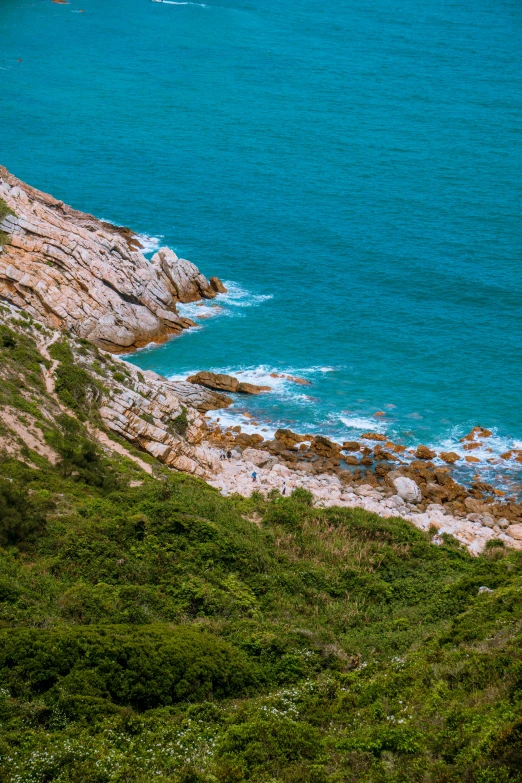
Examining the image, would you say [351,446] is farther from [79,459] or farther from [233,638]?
[233,638]

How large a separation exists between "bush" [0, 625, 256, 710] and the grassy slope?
0.18ft

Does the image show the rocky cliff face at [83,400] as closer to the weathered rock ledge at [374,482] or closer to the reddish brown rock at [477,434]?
the weathered rock ledge at [374,482]

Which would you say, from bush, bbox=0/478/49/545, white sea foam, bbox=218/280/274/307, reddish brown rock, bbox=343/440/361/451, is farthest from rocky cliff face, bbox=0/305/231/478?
white sea foam, bbox=218/280/274/307

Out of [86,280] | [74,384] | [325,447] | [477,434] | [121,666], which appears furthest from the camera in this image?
[86,280]

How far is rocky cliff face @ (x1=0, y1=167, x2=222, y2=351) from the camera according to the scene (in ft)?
211

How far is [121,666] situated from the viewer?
25.0 meters

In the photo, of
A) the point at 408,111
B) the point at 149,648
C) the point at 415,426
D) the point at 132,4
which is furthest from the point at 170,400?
the point at 132,4

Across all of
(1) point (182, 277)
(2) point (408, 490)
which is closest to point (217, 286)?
(1) point (182, 277)

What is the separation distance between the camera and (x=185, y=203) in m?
96.3

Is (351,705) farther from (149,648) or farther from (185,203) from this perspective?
(185,203)

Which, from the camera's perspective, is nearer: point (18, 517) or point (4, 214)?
point (18, 517)

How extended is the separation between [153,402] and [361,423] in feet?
53.9

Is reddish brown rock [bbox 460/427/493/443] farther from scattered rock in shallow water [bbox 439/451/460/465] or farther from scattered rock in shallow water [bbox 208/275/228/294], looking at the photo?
scattered rock in shallow water [bbox 208/275/228/294]

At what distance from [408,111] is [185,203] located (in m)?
41.3
